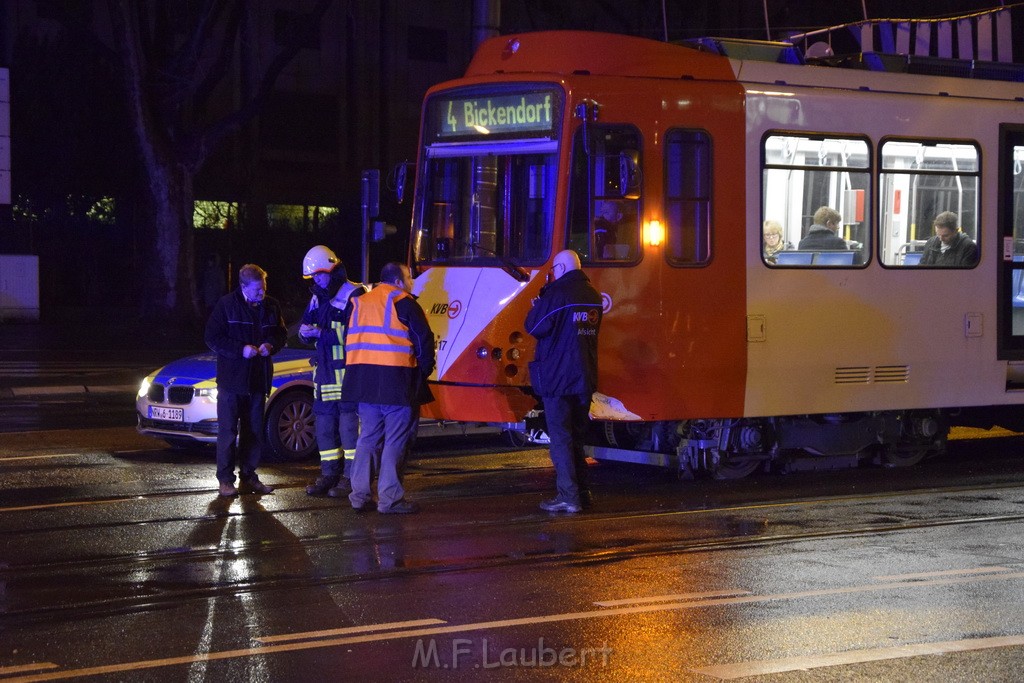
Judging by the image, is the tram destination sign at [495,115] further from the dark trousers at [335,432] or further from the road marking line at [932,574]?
the road marking line at [932,574]

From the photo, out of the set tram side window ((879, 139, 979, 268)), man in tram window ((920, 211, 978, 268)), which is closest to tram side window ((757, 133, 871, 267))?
tram side window ((879, 139, 979, 268))

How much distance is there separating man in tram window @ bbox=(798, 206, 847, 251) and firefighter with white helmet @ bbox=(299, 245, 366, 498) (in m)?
3.76

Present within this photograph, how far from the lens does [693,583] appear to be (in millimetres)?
7633

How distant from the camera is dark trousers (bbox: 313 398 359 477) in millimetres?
10266

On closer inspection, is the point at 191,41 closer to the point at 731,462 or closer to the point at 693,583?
the point at 731,462

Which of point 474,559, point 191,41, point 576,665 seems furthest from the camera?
point 191,41

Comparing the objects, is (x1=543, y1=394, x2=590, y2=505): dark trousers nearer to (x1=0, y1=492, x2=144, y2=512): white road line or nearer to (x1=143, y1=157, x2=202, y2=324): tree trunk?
(x1=0, y1=492, x2=144, y2=512): white road line

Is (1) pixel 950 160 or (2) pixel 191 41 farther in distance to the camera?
(2) pixel 191 41

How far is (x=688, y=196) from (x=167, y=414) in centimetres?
498

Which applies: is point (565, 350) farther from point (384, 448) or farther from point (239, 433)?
point (239, 433)

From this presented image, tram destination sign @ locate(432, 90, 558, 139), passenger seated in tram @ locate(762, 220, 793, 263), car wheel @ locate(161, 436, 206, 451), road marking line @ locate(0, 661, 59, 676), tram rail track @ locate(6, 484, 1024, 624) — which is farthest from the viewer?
car wheel @ locate(161, 436, 206, 451)

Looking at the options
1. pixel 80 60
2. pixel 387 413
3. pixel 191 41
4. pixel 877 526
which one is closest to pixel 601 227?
pixel 387 413

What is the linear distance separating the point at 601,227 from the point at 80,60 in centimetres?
2863

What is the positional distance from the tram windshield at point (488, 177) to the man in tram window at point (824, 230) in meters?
2.39
